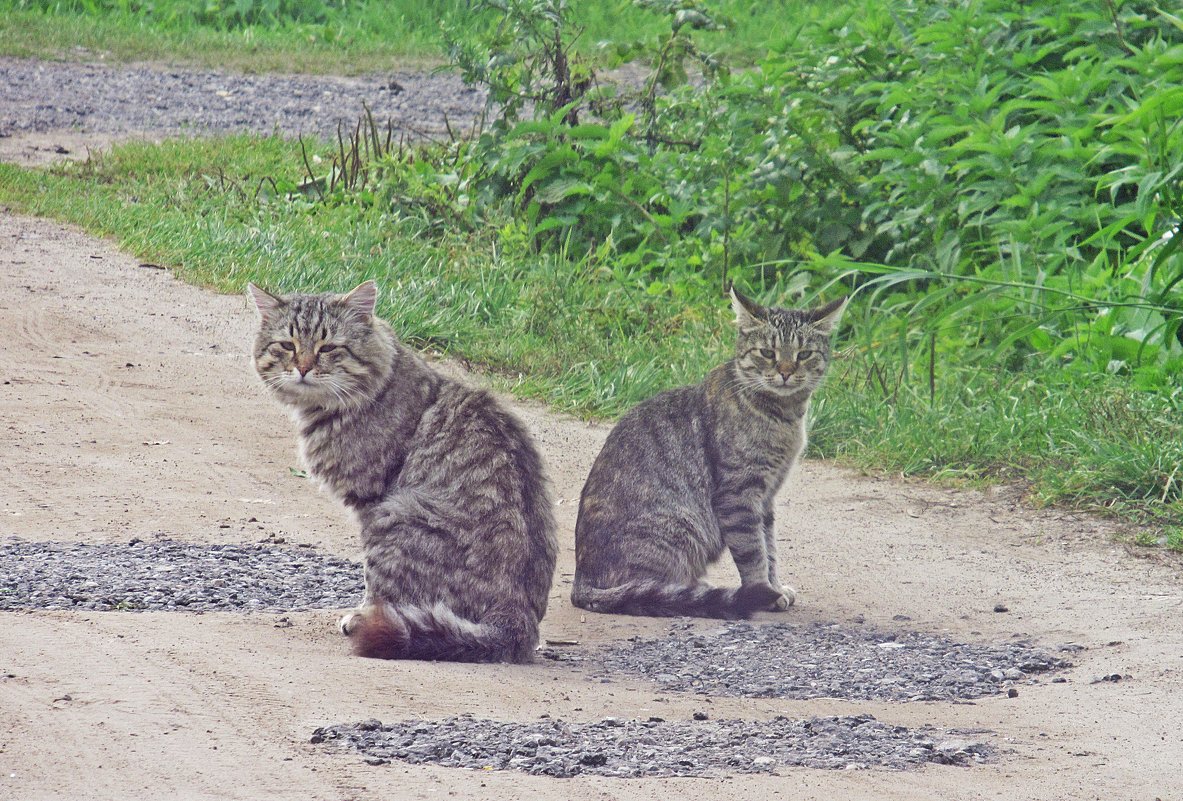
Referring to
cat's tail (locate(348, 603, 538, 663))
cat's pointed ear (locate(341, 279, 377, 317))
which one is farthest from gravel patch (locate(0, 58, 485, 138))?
cat's tail (locate(348, 603, 538, 663))

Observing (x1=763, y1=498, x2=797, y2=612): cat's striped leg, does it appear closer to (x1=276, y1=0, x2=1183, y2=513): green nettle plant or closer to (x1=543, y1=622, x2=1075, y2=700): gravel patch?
(x1=543, y1=622, x2=1075, y2=700): gravel patch

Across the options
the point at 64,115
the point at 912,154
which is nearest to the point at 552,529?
the point at 912,154

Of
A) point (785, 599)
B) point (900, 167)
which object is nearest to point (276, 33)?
point (900, 167)

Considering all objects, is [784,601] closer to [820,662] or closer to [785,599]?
[785,599]

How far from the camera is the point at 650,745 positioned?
154 inches

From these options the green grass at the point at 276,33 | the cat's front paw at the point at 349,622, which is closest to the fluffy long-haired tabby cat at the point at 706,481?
the cat's front paw at the point at 349,622

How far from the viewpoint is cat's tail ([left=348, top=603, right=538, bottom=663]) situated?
470cm

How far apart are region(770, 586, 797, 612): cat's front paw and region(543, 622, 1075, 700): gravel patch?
0.20m

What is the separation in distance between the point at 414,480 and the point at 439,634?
675mm

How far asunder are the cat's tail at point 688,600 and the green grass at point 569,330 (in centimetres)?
184

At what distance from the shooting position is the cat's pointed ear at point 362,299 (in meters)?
5.62

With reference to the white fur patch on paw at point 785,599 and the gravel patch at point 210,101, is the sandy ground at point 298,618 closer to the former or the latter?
the white fur patch on paw at point 785,599

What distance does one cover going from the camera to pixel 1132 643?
17.0 ft

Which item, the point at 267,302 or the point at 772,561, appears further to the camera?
the point at 772,561
